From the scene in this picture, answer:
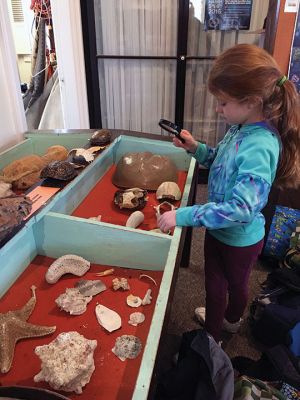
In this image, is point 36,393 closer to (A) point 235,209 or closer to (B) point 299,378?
(A) point 235,209

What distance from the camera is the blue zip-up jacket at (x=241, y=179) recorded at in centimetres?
91

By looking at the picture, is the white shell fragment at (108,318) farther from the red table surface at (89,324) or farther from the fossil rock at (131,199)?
the fossil rock at (131,199)

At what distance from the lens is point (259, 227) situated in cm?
117

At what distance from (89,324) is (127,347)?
0.41 ft

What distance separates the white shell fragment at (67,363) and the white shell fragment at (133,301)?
0.63ft

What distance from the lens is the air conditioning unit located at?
3811mm

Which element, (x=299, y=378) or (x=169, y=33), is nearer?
(x=299, y=378)

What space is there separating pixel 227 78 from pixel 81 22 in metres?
2.33

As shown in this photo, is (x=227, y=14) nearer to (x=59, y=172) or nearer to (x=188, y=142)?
(x=188, y=142)

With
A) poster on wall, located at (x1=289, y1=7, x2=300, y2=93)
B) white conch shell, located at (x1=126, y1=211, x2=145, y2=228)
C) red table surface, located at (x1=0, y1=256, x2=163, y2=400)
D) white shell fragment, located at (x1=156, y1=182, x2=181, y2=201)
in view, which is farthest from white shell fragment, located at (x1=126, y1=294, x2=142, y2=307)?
poster on wall, located at (x1=289, y1=7, x2=300, y2=93)

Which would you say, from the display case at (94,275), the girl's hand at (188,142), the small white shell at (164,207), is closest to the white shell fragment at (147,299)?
the display case at (94,275)

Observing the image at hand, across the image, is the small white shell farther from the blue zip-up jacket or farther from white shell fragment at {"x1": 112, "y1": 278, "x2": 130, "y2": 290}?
white shell fragment at {"x1": 112, "y1": 278, "x2": 130, "y2": 290}

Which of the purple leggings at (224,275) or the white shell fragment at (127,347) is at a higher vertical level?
the white shell fragment at (127,347)

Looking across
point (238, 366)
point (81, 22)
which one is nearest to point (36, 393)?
point (238, 366)
